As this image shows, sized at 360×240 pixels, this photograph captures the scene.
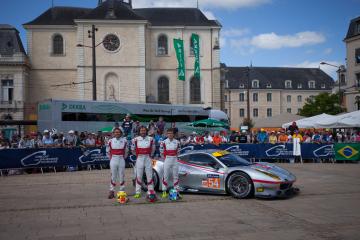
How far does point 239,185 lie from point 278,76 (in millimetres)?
89289

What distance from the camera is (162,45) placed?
53719mm

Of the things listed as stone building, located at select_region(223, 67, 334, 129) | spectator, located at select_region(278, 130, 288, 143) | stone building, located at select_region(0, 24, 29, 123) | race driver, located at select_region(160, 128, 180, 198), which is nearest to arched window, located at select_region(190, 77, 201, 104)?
stone building, located at select_region(0, 24, 29, 123)

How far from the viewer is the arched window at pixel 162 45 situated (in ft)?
176

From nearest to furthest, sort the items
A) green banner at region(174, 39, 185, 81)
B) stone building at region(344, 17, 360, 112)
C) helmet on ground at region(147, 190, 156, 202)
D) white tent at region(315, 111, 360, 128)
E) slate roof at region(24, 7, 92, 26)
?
helmet on ground at region(147, 190, 156, 202)
white tent at region(315, 111, 360, 128)
green banner at region(174, 39, 185, 81)
slate roof at region(24, 7, 92, 26)
stone building at region(344, 17, 360, 112)

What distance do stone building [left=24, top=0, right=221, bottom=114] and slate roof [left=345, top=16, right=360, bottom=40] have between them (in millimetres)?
18867

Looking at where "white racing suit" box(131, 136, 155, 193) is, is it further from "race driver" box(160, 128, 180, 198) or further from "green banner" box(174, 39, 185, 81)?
"green banner" box(174, 39, 185, 81)

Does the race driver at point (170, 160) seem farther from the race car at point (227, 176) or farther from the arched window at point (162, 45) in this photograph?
the arched window at point (162, 45)

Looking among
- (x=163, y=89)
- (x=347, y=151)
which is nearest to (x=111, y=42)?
(x=163, y=89)

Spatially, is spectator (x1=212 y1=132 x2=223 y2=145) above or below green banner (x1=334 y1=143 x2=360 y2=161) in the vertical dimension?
above

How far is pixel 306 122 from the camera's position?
2686 centimetres

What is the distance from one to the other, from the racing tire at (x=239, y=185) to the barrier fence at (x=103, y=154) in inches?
414

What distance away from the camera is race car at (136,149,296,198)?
11.2m

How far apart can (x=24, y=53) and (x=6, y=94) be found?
520 cm

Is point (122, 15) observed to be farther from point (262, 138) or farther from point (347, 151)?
point (347, 151)
